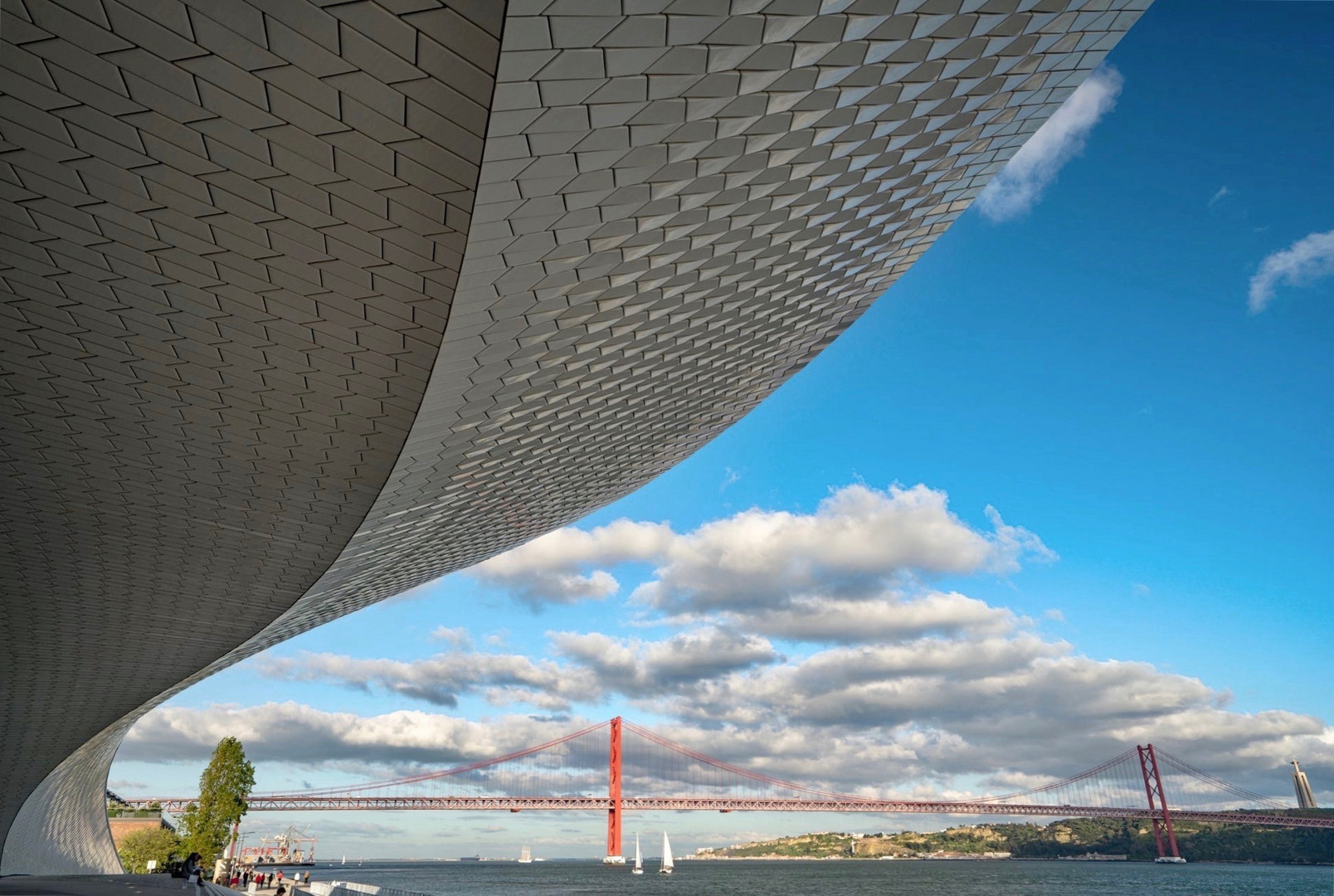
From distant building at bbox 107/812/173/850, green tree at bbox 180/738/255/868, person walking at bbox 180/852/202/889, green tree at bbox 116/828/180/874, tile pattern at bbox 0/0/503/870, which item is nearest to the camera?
tile pattern at bbox 0/0/503/870

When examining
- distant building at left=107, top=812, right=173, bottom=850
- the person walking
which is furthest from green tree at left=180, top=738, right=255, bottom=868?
distant building at left=107, top=812, right=173, bottom=850

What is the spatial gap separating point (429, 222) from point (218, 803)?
3596cm

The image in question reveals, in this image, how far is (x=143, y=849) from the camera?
181 ft

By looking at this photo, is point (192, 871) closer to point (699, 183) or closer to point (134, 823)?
point (699, 183)

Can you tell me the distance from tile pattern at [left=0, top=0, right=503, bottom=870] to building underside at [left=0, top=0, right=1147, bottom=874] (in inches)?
1.2

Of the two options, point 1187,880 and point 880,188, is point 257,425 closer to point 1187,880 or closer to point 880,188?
point 880,188

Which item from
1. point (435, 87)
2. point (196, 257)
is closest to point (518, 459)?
point (196, 257)

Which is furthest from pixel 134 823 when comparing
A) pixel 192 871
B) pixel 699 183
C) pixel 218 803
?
pixel 699 183

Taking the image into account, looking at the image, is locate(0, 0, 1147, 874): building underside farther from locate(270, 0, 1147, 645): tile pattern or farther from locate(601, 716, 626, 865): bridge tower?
locate(601, 716, 626, 865): bridge tower

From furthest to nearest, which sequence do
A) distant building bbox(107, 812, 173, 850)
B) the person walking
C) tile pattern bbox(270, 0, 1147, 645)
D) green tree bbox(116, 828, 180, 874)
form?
distant building bbox(107, 812, 173, 850), green tree bbox(116, 828, 180, 874), the person walking, tile pattern bbox(270, 0, 1147, 645)

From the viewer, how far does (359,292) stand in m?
7.99

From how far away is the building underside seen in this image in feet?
17.4

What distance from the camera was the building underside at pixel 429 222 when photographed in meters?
5.29

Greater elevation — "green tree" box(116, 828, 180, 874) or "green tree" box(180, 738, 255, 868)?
"green tree" box(180, 738, 255, 868)
